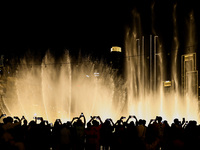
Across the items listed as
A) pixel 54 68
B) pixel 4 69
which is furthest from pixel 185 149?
pixel 4 69

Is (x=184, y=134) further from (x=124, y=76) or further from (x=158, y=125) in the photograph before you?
(x=124, y=76)

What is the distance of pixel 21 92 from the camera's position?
39562mm

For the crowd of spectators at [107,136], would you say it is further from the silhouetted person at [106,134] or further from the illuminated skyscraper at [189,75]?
the illuminated skyscraper at [189,75]

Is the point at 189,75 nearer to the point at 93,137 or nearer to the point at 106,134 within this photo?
the point at 106,134

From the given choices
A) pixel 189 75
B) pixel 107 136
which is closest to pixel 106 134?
pixel 107 136

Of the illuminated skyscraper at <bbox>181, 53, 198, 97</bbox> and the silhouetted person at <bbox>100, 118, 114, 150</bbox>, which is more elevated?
the illuminated skyscraper at <bbox>181, 53, 198, 97</bbox>

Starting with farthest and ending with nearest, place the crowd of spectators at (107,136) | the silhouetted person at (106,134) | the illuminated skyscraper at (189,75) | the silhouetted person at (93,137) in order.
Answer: the illuminated skyscraper at (189,75), the silhouetted person at (106,134), the silhouetted person at (93,137), the crowd of spectators at (107,136)

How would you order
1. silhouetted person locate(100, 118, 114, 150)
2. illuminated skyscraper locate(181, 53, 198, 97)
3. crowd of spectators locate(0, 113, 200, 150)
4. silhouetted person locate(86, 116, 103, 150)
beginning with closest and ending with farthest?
crowd of spectators locate(0, 113, 200, 150) < silhouetted person locate(86, 116, 103, 150) < silhouetted person locate(100, 118, 114, 150) < illuminated skyscraper locate(181, 53, 198, 97)

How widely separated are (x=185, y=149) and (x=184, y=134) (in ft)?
1.97

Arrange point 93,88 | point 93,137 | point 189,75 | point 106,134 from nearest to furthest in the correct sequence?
point 93,137
point 106,134
point 189,75
point 93,88

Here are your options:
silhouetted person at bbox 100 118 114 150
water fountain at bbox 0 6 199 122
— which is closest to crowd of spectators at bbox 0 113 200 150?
silhouetted person at bbox 100 118 114 150

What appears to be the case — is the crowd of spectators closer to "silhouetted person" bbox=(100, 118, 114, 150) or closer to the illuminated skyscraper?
"silhouetted person" bbox=(100, 118, 114, 150)

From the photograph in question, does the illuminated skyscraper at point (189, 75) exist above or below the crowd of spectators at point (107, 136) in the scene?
above

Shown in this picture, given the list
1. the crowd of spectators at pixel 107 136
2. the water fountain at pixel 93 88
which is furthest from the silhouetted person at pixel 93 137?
the water fountain at pixel 93 88
